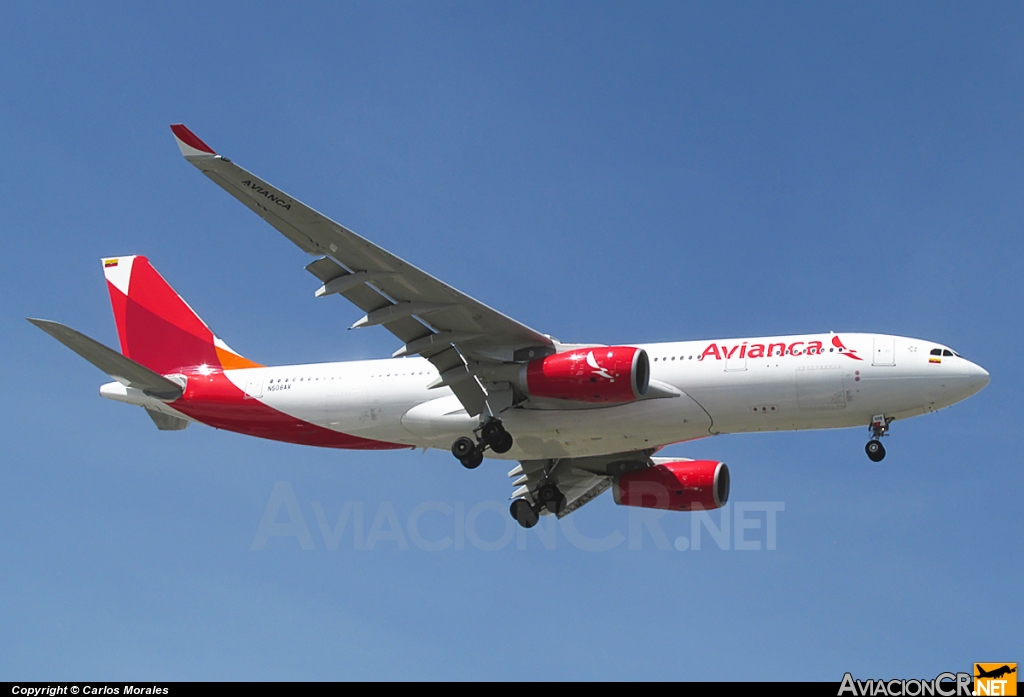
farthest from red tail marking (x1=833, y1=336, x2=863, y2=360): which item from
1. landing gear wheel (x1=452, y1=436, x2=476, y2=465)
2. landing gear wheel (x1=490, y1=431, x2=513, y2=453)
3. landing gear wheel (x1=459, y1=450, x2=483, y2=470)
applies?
landing gear wheel (x1=452, y1=436, x2=476, y2=465)

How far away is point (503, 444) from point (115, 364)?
11227 millimetres

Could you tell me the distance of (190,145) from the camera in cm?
2398

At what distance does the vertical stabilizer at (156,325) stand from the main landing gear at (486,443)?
785cm

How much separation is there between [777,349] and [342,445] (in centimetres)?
1268

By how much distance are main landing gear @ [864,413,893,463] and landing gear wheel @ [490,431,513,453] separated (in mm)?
9280

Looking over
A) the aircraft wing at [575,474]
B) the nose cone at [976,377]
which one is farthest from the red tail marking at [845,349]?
the aircraft wing at [575,474]

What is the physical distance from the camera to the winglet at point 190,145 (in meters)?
23.9

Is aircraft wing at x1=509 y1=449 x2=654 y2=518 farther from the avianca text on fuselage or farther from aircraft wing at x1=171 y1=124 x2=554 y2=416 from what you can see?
the avianca text on fuselage

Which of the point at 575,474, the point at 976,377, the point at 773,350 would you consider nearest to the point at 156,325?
the point at 575,474

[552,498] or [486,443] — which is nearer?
[486,443]

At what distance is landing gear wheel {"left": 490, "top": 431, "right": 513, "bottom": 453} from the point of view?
30250 millimetres

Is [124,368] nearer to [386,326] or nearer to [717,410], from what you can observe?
[386,326]

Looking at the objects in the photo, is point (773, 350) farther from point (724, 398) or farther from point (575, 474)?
point (575, 474)

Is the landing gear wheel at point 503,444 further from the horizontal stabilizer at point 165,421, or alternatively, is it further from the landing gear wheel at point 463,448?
the horizontal stabilizer at point 165,421
